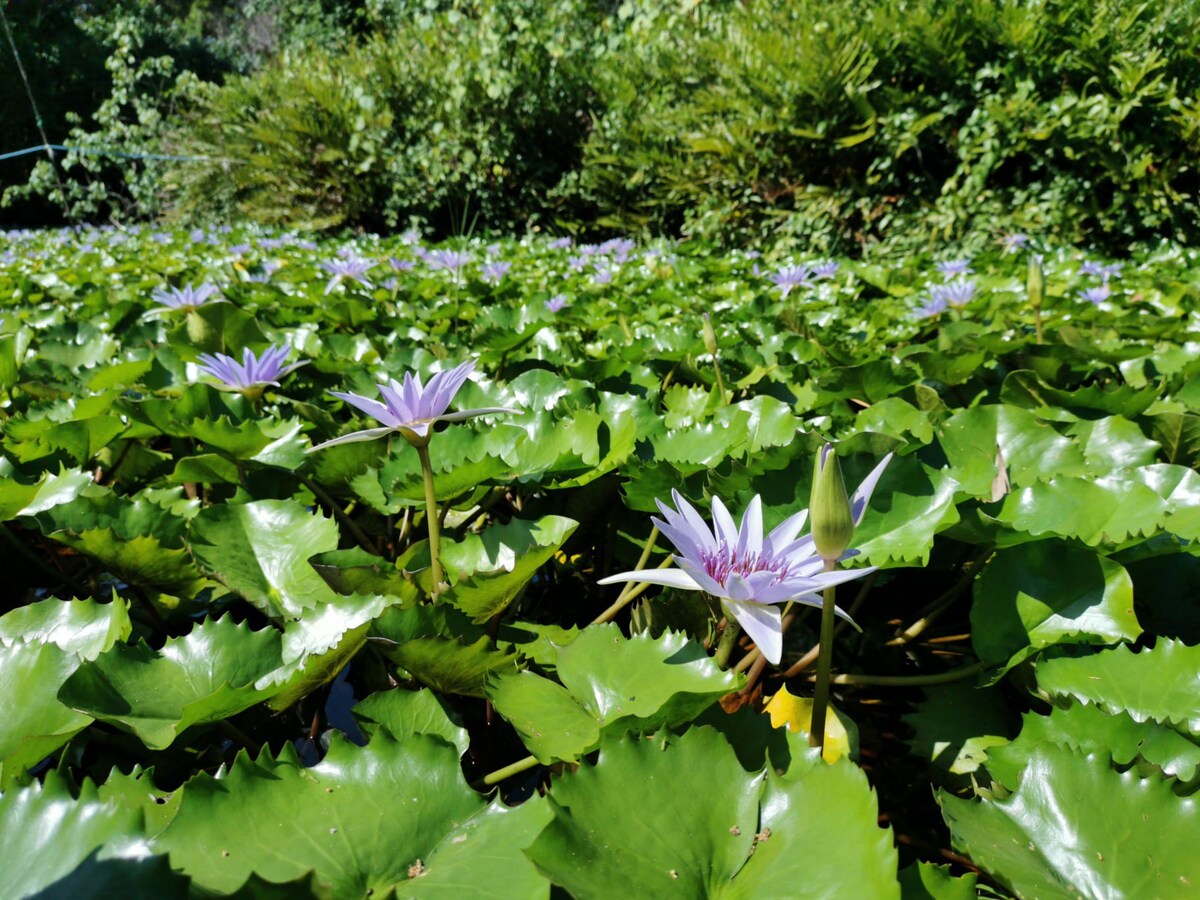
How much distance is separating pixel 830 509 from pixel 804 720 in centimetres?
31

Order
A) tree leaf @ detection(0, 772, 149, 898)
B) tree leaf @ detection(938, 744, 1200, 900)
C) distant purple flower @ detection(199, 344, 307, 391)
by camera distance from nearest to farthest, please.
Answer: tree leaf @ detection(0, 772, 149, 898) → tree leaf @ detection(938, 744, 1200, 900) → distant purple flower @ detection(199, 344, 307, 391)

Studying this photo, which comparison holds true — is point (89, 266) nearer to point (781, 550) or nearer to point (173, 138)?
point (781, 550)

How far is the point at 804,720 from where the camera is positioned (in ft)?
2.56

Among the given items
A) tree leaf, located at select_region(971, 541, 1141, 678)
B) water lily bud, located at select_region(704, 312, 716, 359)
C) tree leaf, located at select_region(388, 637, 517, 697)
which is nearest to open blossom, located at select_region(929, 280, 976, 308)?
water lily bud, located at select_region(704, 312, 716, 359)

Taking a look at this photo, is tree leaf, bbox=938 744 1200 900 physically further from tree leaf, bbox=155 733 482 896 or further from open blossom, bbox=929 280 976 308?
open blossom, bbox=929 280 976 308

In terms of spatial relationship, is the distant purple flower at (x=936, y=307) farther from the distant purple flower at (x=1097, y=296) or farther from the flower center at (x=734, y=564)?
the flower center at (x=734, y=564)

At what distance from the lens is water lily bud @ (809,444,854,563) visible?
1.91ft

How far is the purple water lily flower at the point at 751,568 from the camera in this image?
0.58m

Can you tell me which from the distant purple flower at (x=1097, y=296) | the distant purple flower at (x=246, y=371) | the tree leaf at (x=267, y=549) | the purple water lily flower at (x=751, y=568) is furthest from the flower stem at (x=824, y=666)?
the distant purple flower at (x=1097, y=296)

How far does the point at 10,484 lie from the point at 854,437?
100 cm

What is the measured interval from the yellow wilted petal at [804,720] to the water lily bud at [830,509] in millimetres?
202

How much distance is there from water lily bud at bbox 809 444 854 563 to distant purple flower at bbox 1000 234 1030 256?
4.47m

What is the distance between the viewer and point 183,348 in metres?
1.57

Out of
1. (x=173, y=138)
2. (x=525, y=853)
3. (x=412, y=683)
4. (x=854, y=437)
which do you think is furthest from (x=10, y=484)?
(x=173, y=138)
